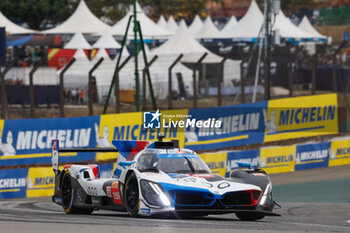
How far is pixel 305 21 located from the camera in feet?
166

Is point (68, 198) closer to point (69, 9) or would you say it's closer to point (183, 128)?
point (183, 128)

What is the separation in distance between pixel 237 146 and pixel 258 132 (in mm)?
1009

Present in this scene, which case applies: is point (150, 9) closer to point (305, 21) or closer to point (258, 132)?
point (305, 21)

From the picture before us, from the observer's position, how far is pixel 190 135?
2294 centimetres

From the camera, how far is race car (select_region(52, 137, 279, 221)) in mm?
10961

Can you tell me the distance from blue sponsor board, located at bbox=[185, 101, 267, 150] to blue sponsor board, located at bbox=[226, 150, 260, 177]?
1.66 metres

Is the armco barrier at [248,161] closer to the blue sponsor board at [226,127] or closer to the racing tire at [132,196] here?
the blue sponsor board at [226,127]

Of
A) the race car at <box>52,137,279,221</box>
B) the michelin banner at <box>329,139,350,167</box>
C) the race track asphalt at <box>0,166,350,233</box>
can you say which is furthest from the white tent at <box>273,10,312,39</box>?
the race car at <box>52,137,279,221</box>

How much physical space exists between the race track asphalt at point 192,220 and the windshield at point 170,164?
0.79m

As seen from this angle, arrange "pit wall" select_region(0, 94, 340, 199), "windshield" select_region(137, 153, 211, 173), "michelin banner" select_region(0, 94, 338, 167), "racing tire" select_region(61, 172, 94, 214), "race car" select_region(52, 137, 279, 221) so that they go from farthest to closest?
"michelin banner" select_region(0, 94, 338, 167) < "pit wall" select_region(0, 94, 340, 199) < "racing tire" select_region(61, 172, 94, 214) < "windshield" select_region(137, 153, 211, 173) < "race car" select_region(52, 137, 279, 221)

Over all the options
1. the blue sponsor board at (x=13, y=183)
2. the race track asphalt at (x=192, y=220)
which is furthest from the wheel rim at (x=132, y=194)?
the blue sponsor board at (x=13, y=183)

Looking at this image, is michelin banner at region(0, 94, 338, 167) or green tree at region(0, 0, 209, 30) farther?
green tree at region(0, 0, 209, 30)

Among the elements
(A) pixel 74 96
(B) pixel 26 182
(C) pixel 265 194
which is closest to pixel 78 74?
(A) pixel 74 96

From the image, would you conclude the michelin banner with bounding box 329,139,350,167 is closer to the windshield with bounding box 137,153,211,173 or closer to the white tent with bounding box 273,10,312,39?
the windshield with bounding box 137,153,211,173
